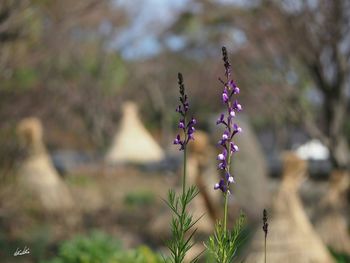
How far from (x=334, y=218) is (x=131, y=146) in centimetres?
578

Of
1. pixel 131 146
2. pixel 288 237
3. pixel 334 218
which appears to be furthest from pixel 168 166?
pixel 288 237

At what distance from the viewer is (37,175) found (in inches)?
457

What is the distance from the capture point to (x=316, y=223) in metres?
8.50

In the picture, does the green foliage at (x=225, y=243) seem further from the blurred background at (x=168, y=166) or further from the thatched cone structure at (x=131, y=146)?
the thatched cone structure at (x=131, y=146)

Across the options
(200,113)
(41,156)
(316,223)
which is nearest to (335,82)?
(316,223)

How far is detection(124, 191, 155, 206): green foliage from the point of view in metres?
14.5

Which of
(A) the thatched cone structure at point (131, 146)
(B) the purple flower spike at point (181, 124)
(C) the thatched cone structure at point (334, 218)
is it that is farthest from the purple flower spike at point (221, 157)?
(A) the thatched cone structure at point (131, 146)

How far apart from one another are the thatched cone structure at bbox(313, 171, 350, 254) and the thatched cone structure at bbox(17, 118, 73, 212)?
4792 mm

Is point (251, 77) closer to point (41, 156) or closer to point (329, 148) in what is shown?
point (329, 148)

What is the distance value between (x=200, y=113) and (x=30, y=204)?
35.2 meters

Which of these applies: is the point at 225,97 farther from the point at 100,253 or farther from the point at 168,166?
the point at 168,166

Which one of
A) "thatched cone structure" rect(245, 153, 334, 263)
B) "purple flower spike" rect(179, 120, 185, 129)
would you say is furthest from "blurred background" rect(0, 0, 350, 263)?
"purple flower spike" rect(179, 120, 185, 129)

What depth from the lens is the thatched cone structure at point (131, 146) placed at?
13.1 metres

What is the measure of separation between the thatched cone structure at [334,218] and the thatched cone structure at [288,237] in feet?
5.51
